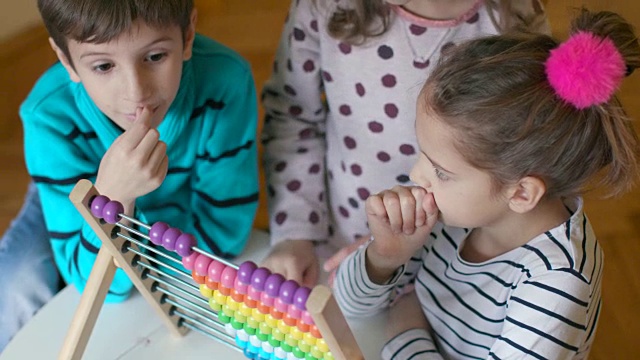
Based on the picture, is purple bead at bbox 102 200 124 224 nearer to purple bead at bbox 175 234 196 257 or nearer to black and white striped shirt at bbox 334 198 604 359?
purple bead at bbox 175 234 196 257

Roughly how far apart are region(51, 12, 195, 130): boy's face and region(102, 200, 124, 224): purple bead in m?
0.15

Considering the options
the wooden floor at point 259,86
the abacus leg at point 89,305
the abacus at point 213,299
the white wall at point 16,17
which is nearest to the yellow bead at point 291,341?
the abacus at point 213,299

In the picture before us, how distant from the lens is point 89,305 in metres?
0.80

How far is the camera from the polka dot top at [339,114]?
3.05 ft

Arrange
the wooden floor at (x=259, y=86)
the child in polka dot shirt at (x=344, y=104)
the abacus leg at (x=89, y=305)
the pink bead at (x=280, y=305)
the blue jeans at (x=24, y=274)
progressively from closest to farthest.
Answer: the pink bead at (x=280, y=305)
the abacus leg at (x=89, y=305)
the child in polka dot shirt at (x=344, y=104)
the blue jeans at (x=24, y=274)
the wooden floor at (x=259, y=86)

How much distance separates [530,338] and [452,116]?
0.23 m

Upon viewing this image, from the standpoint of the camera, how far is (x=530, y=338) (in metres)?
0.72

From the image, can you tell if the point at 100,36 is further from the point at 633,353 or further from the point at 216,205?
the point at 633,353

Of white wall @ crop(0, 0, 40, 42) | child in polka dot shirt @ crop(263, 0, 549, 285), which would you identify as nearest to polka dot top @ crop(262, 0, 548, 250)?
child in polka dot shirt @ crop(263, 0, 549, 285)

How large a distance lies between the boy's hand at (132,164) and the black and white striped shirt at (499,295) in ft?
0.84

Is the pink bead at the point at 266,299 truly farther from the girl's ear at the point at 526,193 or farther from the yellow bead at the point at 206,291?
the girl's ear at the point at 526,193

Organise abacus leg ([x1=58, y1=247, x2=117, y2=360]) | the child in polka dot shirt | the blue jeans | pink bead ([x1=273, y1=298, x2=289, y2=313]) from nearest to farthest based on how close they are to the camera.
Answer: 1. pink bead ([x1=273, y1=298, x2=289, y2=313])
2. abacus leg ([x1=58, y1=247, x2=117, y2=360])
3. the child in polka dot shirt
4. the blue jeans

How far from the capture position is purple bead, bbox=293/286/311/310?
2.10 feet

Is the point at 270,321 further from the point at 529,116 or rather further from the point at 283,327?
the point at 529,116
